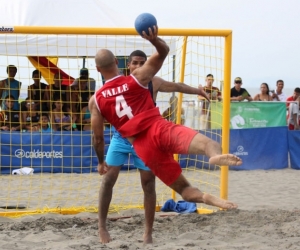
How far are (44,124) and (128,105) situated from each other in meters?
5.56

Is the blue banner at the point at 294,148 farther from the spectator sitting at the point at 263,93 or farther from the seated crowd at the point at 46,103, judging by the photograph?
the seated crowd at the point at 46,103

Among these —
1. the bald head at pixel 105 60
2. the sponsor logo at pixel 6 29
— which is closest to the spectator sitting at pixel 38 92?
the sponsor logo at pixel 6 29

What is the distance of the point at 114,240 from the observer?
6.18 m

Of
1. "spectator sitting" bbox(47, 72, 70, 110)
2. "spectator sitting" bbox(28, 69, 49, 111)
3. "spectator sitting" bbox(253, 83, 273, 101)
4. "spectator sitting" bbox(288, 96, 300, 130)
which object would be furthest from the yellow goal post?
"spectator sitting" bbox(288, 96, 300, 130)

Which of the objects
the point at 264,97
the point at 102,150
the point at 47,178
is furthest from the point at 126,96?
the point at 264,97

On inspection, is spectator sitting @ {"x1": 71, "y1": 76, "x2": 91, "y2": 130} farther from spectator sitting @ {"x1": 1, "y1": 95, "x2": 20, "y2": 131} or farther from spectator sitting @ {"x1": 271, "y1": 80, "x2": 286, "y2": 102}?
spectator sitting @ {"x1": 271, "y1": 80, "x2": 286, "y2": 102}

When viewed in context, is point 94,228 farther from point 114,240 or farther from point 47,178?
point 47,178

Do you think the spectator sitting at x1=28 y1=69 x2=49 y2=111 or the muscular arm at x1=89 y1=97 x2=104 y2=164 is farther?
the spectator sitting at x1=28 y1=69 x2=49 y2=111

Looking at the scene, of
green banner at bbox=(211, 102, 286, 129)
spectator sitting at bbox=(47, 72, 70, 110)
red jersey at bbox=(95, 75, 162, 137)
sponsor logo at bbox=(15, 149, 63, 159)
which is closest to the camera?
red jersey at bbox=(95, 75, 162, 137)

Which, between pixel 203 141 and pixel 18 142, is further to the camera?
pixel 18 142

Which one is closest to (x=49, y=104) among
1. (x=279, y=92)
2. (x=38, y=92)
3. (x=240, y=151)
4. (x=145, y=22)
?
(x=38, y=92)

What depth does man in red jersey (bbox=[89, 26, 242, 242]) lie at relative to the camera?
5.20 metres

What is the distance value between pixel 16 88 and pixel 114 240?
401 cm

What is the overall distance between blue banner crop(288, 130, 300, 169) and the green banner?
471 mm
